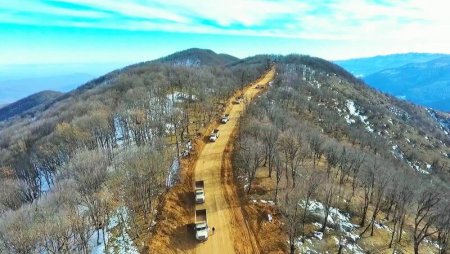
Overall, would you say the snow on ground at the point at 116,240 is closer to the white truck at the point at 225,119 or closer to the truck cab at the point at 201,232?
the truck cab at the point at 201,232

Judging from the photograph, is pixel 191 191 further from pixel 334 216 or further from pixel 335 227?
pixel 335 227

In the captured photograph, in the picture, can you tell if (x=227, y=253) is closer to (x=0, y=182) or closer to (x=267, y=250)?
(x=267, y=250)

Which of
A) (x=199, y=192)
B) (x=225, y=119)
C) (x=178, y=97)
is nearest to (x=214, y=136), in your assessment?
(x=225, y=119)

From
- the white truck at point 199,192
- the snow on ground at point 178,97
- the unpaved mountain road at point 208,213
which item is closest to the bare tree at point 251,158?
the unpaved mountain road at point 208,213

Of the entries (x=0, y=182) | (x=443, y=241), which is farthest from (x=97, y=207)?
(x=443, y=241)

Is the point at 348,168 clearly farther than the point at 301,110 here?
No

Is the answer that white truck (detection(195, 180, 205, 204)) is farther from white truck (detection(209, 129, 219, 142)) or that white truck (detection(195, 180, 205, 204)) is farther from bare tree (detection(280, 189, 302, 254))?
white truck (detection(209, 129, 219, 142))
